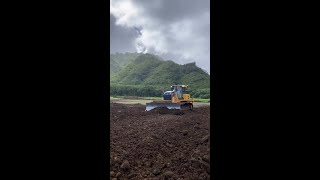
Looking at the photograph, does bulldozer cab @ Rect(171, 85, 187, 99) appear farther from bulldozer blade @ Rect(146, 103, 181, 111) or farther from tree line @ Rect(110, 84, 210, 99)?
tree line @ Rect(110, 84, 210, 99)

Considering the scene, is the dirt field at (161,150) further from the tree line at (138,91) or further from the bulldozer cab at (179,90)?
the tree line at (138,91)

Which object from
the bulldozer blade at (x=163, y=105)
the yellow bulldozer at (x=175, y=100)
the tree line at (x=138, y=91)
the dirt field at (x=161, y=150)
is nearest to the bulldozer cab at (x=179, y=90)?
the yellow bulldozer at (x=175, y=100)

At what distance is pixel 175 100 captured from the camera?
11445 mm

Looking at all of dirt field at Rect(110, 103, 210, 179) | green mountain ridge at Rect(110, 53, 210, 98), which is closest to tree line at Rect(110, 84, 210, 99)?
green mountain ridge at Rect(110, 53, 210, 98)

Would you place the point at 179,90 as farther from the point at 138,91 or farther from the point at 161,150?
the point at 138,91

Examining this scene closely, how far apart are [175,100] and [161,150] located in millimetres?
5777

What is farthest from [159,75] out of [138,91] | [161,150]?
[161,150]

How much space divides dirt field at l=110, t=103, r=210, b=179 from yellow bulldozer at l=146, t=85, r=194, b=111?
9.05 feet
